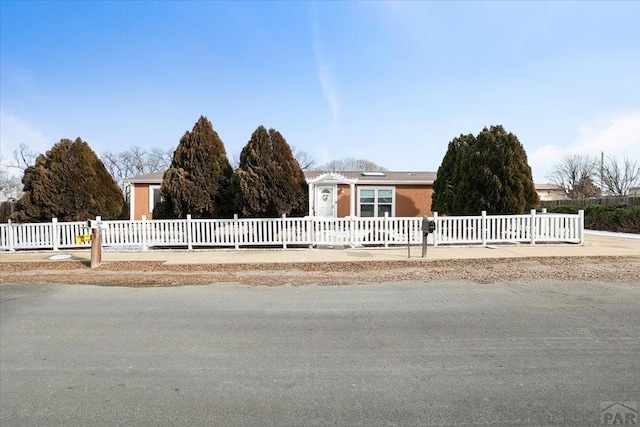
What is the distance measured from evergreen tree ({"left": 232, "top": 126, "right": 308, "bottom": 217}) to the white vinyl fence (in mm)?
750

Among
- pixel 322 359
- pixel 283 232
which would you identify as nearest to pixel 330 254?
pixel 283 232

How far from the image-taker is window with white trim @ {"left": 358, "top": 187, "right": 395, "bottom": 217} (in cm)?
2077

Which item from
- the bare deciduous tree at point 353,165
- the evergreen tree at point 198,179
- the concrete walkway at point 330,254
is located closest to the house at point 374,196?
the evergreen tree at point 198,179

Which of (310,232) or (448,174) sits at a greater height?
(448,174)

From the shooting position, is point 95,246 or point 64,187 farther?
point 64,187

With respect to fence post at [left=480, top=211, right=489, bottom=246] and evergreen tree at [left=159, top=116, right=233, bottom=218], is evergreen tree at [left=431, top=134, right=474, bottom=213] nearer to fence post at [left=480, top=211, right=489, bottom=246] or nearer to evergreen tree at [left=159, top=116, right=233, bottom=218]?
fence post at [left=480, top=211, right=489, bottom=246]

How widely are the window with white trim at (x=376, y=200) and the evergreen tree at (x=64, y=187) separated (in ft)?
39.7

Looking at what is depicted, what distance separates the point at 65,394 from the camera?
309 centimetres

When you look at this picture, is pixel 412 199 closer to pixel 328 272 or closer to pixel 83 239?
pixel 328 272

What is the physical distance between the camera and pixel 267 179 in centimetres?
1267

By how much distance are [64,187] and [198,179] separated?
4644mm

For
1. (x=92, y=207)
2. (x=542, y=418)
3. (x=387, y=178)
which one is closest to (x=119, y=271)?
(x=92, y=207)

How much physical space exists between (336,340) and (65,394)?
8.13 ft

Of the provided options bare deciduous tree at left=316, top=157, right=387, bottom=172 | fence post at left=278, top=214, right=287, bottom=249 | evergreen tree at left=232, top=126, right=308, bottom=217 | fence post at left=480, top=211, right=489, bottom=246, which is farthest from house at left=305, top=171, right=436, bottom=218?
bare deciduous tree at left=316, top=157, right=387, bottom=172
